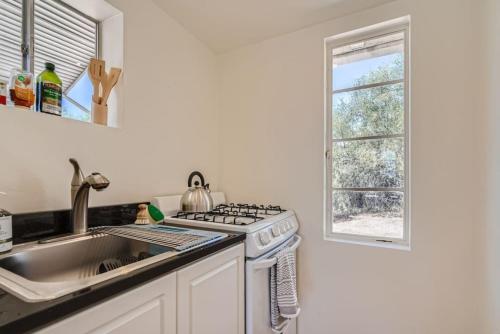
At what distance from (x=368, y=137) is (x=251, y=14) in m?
1.12

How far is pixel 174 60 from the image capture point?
5.86ft

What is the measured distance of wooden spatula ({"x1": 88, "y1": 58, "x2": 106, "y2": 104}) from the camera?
135 cm

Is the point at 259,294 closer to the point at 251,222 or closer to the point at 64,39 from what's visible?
the point at 251,222

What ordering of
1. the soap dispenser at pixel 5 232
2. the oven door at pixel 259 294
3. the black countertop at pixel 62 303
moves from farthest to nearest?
the oven door at pixel 259 294
the soap dispenser at pixel 5 232
the black countertop at pixel 62 303

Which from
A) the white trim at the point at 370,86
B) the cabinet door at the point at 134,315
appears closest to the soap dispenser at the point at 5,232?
the cabinet door at the point at 134,315

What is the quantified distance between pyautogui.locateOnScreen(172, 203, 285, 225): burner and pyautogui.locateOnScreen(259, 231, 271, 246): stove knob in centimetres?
9

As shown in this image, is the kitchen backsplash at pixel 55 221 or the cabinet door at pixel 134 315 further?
the kitchen backsplash at pixel 55 221

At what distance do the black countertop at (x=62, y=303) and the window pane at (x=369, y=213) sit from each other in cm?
123

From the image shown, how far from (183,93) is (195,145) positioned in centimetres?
39

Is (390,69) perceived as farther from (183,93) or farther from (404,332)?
(404,332)

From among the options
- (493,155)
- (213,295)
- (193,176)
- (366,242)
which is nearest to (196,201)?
(193,176)

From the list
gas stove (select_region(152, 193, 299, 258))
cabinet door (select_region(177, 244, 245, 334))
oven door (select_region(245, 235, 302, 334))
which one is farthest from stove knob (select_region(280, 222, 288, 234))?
cabinet door (select_region(177, 244, 245, 334))

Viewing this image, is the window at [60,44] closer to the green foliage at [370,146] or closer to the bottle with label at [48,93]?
the bottle with label at [48,93]

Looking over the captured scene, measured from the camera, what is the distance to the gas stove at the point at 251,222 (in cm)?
128
